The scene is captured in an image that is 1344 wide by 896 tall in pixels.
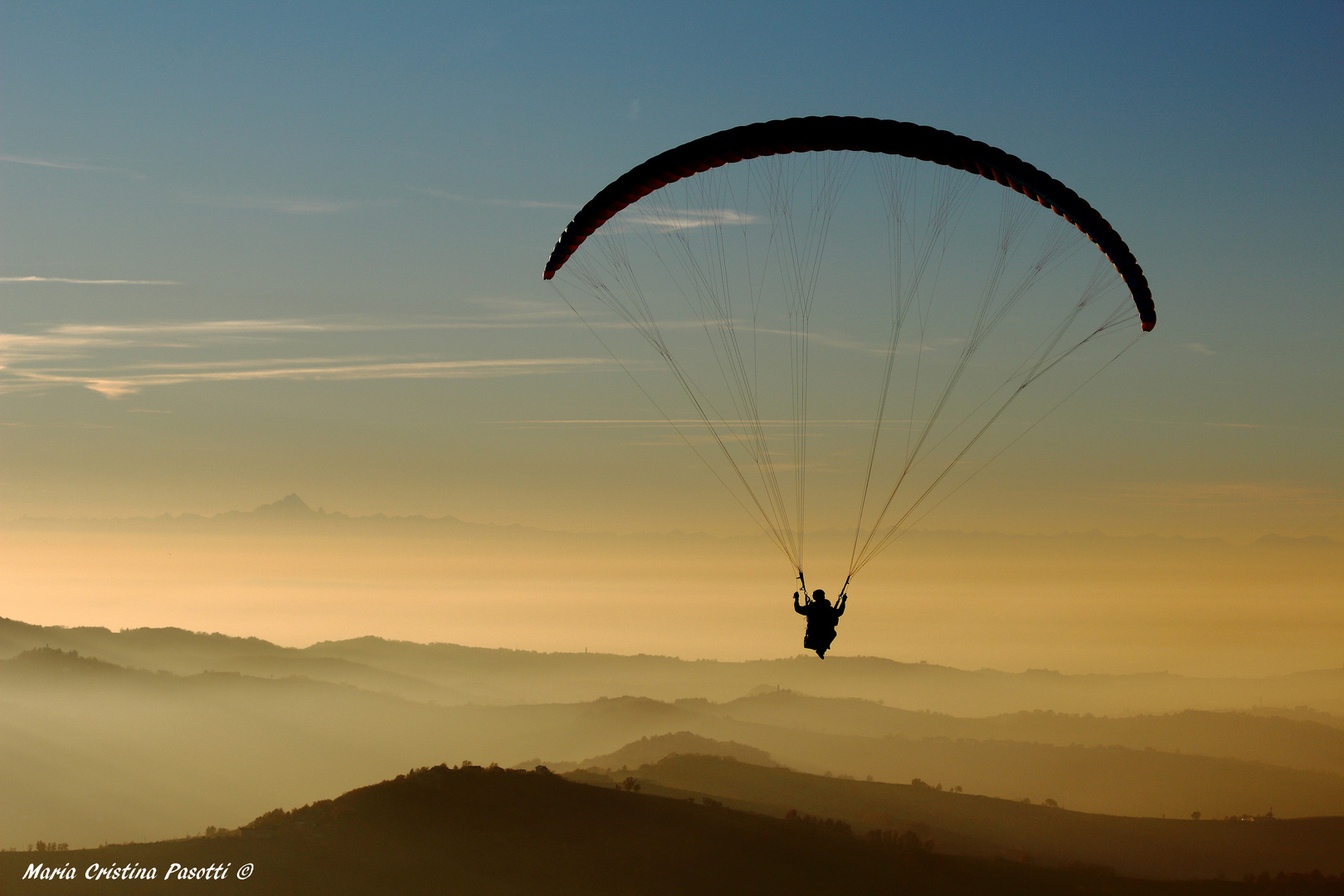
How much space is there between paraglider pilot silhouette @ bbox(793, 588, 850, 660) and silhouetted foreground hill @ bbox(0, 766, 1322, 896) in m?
22.8

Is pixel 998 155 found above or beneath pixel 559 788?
above

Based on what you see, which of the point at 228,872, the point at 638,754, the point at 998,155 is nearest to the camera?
the point at 998,155

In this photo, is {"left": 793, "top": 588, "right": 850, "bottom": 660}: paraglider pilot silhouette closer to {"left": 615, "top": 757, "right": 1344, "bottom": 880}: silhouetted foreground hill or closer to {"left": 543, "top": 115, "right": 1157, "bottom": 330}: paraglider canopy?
{"left": 543, "top": 115, "right": 1157, "bottom": 330}: paraglider canopy

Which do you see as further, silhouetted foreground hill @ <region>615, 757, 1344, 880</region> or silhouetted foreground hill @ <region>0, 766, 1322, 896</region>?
silhouetted foreground hill @ <region>615, 757, 1344, 880</region>

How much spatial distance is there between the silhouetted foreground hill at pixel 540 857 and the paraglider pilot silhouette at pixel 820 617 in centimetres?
2279

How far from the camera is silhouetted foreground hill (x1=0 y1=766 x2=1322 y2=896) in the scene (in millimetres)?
42844

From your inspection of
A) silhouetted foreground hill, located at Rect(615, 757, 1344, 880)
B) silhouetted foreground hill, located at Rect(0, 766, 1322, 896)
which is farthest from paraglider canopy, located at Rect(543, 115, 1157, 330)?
silhouetted foreground hill, located at Rect(615, 757, 1344, 880)

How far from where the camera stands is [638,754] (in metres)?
162

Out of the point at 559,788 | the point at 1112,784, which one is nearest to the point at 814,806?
the point at 559,788

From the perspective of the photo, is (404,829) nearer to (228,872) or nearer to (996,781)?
(228,872)

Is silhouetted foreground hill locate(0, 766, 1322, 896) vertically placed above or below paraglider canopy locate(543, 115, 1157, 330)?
below

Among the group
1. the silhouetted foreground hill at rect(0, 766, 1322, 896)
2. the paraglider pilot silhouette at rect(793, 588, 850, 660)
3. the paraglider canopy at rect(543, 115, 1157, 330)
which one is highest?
the paraglider canopy at rect(543, 115, 1157, 330)

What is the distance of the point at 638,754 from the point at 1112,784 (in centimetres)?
8590

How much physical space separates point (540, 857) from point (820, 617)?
2726 cm
